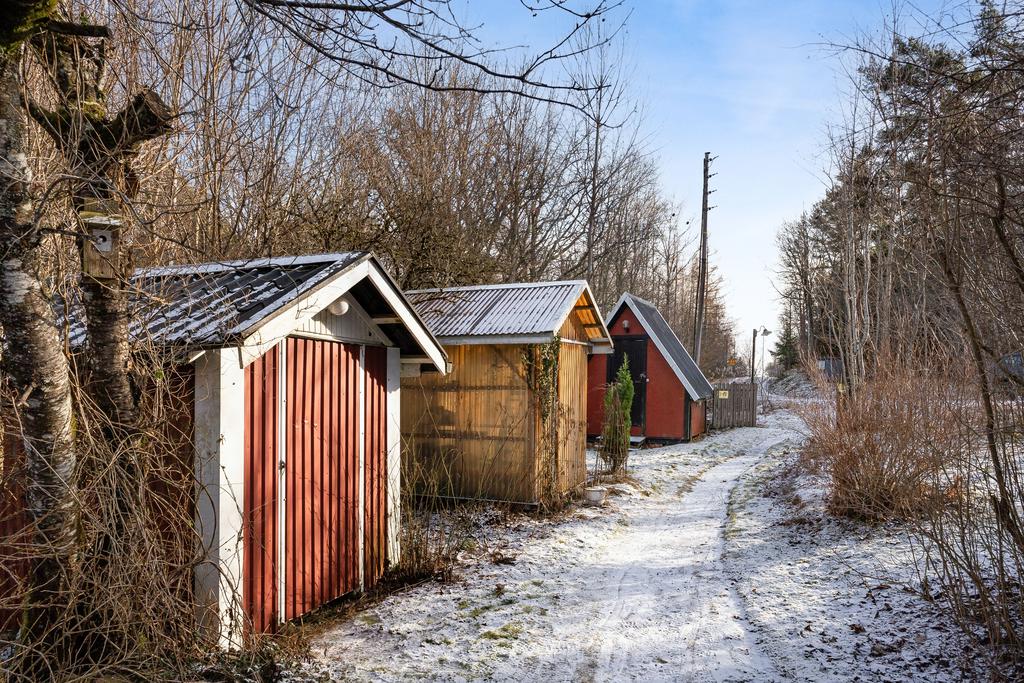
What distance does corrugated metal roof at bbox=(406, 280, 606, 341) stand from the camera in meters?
10.2

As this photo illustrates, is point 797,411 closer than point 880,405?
No

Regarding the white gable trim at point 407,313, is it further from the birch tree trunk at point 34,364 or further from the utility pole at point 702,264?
the utility pole at point 702,264

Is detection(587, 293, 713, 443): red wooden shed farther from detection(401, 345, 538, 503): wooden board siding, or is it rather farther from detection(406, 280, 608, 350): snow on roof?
detection(401, 345, 538, 503): wooden board siding

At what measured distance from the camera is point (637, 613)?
6398 millimetres

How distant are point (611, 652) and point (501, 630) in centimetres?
102

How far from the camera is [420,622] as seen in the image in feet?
19.8

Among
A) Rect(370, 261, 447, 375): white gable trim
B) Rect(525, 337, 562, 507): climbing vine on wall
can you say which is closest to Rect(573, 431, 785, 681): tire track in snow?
Rect(525, 337, 562, 507): climbing vine on wall

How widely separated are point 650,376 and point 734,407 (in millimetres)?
6843

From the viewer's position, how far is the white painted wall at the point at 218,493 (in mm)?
4844

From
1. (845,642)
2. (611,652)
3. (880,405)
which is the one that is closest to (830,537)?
(880,405)

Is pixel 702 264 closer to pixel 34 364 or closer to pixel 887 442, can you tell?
pixel 887 442

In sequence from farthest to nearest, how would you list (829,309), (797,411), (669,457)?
1. (669,457)
2. (829,309)
3. (797,411)

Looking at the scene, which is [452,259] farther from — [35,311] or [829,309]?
[35,311]

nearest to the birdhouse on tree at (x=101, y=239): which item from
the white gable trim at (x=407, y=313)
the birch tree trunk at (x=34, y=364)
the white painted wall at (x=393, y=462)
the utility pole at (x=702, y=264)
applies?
the birch tree trunk at (x=34, y=364)
